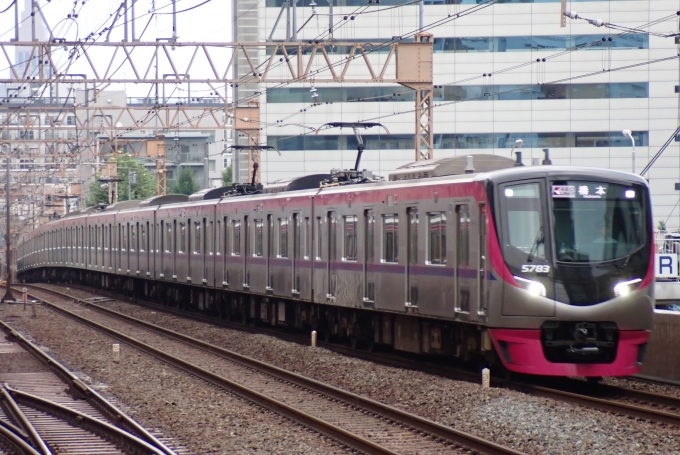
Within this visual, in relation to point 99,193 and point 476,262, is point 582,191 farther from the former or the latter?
point 99,193

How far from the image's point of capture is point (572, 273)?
12648 millimetres

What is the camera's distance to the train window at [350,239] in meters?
17.8

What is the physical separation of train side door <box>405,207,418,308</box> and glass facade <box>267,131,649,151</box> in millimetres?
44179

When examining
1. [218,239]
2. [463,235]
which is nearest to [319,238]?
[463,235]

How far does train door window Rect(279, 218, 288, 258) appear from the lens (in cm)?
2138

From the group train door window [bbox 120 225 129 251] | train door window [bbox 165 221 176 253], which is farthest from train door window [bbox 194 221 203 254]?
train door window [bbox 120 225 129 251]

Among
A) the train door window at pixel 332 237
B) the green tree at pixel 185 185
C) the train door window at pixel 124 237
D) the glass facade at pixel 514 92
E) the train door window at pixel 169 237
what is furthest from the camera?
the green tree at pixel 185 185

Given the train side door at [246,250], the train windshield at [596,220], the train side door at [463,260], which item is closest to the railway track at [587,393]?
the train side door at [463,260]

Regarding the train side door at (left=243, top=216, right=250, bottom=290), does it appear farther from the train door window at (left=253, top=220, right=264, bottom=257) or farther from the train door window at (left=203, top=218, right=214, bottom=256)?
the train door window at (left=203, top=218, right=214, bottom=256)

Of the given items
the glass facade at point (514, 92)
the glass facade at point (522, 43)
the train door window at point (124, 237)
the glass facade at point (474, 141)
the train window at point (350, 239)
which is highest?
the glass facade at point (522, 43)

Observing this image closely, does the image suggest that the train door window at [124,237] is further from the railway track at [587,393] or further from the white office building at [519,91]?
the white office building at [519,91]

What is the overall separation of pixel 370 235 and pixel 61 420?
661 centimetres

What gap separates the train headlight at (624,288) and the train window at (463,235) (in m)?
1.80

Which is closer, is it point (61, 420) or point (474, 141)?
point (61, 420)
